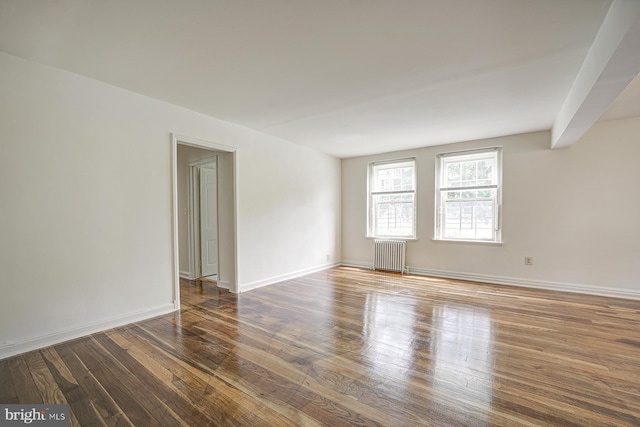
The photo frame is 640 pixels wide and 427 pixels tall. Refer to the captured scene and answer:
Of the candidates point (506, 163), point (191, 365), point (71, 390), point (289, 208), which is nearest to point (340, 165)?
point (289, 208)

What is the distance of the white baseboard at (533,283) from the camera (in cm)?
400

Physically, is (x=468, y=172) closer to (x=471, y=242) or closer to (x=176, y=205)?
(x=471, y=242)


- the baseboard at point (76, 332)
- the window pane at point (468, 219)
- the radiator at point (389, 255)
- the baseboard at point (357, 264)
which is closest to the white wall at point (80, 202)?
the baseboard at point (76, 332)

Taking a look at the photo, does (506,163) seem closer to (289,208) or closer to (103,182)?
(289,208)

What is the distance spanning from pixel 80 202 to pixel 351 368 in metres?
2.89

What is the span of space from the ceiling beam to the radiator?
3257 mm

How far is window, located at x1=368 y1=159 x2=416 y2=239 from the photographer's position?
227 inches

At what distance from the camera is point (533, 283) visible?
453 cm

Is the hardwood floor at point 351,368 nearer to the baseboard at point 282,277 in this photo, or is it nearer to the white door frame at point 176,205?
the white door frame at point 176,205

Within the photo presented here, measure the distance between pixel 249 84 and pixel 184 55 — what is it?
2.21ft

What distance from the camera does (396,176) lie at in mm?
5965

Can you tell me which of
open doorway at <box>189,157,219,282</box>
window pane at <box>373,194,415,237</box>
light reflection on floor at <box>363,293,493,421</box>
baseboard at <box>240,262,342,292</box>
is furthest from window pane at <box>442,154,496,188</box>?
open doorway at <box>189,157,219,282</box>

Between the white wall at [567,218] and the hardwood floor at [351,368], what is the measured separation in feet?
2.41

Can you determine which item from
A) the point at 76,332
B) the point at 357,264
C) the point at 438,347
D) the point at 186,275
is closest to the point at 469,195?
the point at 357,264
